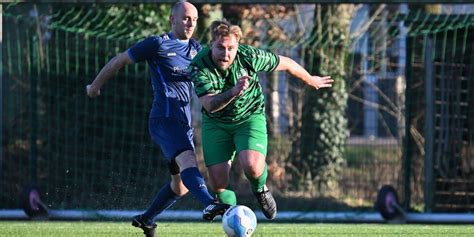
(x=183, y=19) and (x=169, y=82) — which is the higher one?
(x=183, y=19)

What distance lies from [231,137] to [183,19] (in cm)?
97

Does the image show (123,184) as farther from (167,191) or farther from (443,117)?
(167,191)

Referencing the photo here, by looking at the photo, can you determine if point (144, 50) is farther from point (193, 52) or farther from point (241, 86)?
point (241, 86)

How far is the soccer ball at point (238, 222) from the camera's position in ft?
23.0

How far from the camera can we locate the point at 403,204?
13.2 metres

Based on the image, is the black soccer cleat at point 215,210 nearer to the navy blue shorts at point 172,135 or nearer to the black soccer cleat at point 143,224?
the navy blue shorts at point 172,135

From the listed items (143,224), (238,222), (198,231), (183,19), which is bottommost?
(198,231)

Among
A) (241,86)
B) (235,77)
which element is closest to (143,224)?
(235,77)

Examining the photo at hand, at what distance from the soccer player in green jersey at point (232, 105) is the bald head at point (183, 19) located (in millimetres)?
551

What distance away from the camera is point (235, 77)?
7.75 meters

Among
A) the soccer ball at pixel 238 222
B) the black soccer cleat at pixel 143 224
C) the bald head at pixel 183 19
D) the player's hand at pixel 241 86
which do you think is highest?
the bald head at pixel 183 19

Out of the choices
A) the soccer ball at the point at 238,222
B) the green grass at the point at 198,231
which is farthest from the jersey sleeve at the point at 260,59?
the green grass at the point at 198,231

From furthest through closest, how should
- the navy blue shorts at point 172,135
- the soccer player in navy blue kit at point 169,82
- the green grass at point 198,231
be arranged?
the green grass at point 198,231, the soccer player in navy blue kit at point 169,82, the navy blue shorts at point 172,135

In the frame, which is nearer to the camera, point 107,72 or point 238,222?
point 238,222
